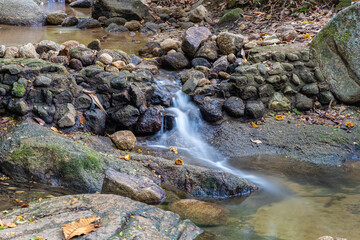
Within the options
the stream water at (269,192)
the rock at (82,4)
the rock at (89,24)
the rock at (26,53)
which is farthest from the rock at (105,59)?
the rock at (82,4)

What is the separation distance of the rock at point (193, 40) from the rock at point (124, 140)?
3.04 meters

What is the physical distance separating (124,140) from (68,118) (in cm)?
94

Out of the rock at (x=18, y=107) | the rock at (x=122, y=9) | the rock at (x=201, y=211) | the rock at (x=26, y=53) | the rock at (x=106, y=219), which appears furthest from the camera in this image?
the rock at (x=122, y=9)

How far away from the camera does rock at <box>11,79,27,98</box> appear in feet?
17.7

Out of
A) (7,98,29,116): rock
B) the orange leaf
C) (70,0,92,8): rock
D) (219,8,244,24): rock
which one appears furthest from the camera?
(70,0,92,8): rock

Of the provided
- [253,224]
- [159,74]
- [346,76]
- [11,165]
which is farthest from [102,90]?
[346,76]

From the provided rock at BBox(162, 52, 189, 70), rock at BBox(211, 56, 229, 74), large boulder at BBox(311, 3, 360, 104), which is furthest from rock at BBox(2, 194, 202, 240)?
rock at BBox(162, 52, 189, 70)

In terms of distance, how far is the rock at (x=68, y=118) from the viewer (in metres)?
5.47

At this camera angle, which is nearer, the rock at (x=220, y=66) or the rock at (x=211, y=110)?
the rock at (x=211, y=110)

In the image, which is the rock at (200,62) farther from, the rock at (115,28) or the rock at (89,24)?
the rock at (89,24)

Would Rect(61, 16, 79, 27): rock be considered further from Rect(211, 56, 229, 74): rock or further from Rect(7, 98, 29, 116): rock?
Rect(7, 98, 29, 116): rock

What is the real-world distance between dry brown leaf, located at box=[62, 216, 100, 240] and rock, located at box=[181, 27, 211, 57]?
223 inches

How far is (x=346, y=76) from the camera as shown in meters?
6.62

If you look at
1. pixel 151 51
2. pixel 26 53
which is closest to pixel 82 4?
pixel 151 51
